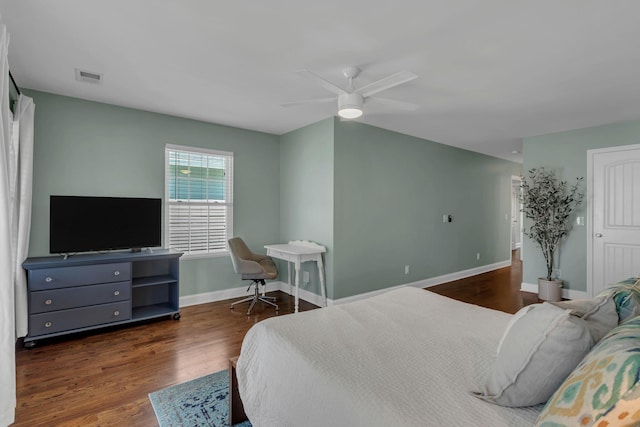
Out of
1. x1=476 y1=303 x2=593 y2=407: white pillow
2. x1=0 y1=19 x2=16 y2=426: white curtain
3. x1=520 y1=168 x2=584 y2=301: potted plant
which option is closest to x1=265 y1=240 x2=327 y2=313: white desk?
x1=0 y1=19 x2=16 y2=426: white curtain

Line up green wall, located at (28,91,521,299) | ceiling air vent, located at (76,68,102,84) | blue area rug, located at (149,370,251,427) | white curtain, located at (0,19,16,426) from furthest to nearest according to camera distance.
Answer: green wall, located at (28,91,521,299) → ceiling air vent, located at (76,68,102,84) → blue area rug, located at (149,370,251,427) → white curtain, located at (0,19,16,426)

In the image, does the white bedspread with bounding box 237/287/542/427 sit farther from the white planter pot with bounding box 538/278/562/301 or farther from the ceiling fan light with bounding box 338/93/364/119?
the white planter pot with bounding box 538/278/562/301

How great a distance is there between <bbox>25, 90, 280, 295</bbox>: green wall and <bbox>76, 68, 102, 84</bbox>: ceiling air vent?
685 millimetres

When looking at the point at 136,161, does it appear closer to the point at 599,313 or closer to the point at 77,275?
the point at 77,275

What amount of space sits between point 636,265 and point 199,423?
17.5ft

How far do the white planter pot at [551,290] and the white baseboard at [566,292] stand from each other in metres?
0.18

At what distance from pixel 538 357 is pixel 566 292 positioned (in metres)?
4.85

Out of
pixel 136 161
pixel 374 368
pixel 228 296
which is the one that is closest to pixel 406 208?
pixel 228 296

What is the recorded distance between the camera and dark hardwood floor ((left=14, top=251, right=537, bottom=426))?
2.07 meters

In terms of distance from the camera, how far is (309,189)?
4562 millimetres

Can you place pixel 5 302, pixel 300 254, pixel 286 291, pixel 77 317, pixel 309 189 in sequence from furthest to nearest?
pixel 286 291, pixel 309 189, pixel 300 254, pixel 77 317, pixel 5 302

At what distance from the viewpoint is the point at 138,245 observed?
3.72 m

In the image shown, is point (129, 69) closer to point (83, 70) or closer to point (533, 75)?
point (83, 70)

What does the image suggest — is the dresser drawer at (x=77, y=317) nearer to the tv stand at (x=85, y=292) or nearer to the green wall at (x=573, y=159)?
the tv stand at (x=85, y=292)
